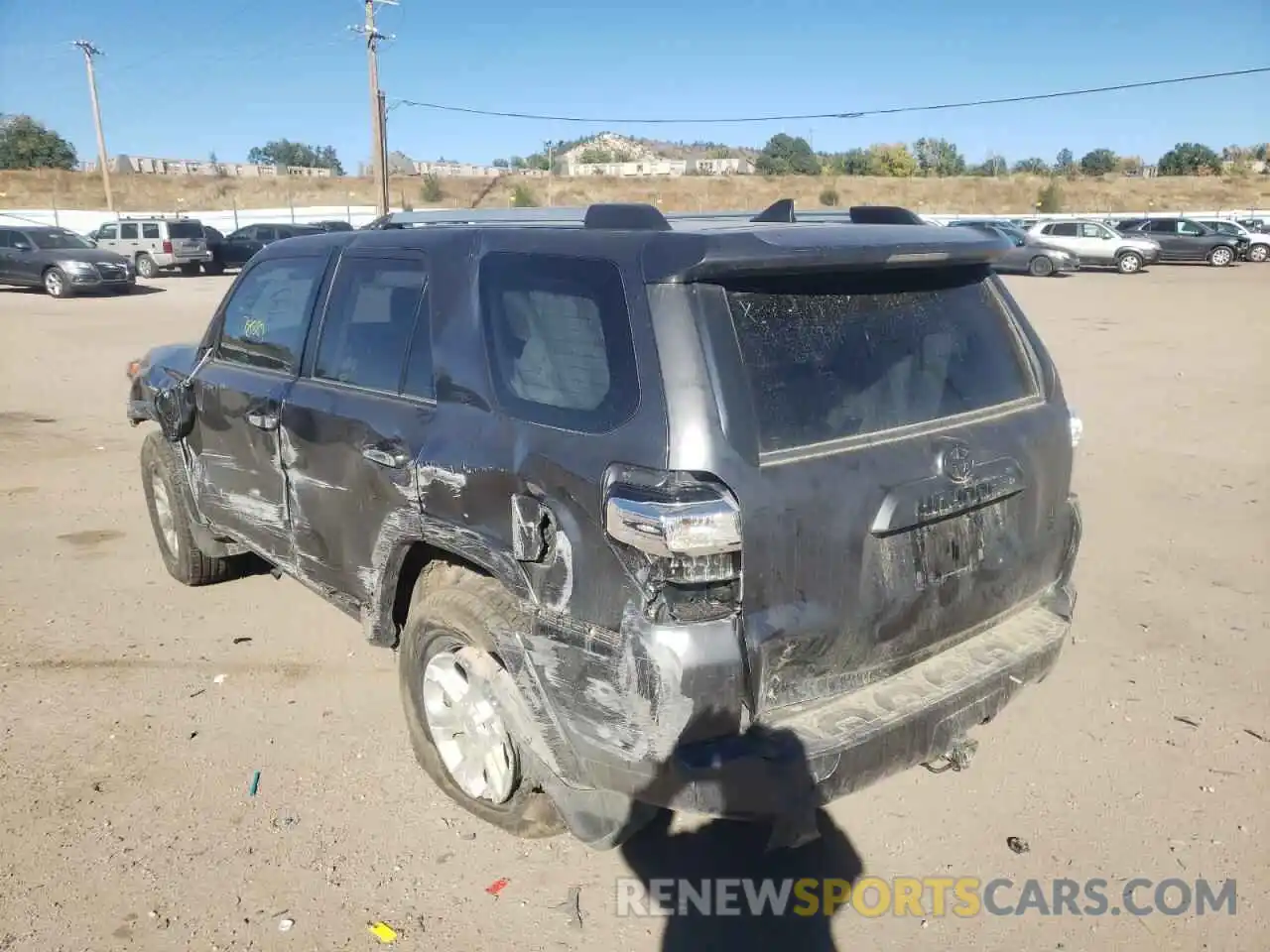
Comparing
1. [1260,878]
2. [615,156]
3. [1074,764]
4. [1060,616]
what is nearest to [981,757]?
[1074,764]

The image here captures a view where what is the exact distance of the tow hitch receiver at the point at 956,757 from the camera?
2.87 metres

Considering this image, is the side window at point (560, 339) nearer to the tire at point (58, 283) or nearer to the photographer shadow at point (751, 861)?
the photographer shadow at point (751, 861)

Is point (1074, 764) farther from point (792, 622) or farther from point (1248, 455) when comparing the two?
point (1248, 455)

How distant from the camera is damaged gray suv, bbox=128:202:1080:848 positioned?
237 centimetres

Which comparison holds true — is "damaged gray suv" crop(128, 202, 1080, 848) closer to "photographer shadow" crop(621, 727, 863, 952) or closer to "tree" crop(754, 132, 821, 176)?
"photographer shadow" crop(621, 727, 863, 952)

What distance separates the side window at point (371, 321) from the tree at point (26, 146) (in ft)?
283

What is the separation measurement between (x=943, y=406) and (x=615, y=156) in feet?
495

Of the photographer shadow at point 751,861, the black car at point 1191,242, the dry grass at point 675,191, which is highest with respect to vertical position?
the dry grass at point 675,191

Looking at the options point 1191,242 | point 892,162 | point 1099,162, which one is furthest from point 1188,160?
point 1191,242

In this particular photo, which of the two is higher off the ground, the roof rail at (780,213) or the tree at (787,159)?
the tree at (787,159)

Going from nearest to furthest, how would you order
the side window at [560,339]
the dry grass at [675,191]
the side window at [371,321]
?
the side window at [560,339], the side window at [371,321], the dry grass at [675,191]

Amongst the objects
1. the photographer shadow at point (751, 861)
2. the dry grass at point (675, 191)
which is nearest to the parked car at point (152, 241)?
the photographer shadow at point (751, 861)

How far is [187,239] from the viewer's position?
1048 inches

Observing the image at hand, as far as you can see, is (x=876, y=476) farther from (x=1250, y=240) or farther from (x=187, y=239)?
(x=1250, y=240)
